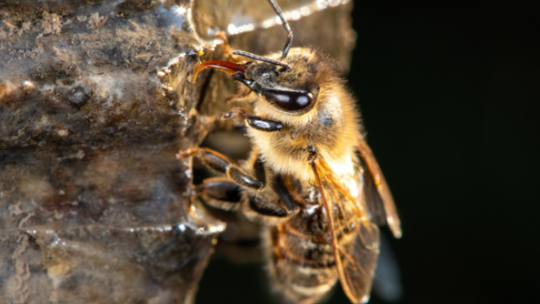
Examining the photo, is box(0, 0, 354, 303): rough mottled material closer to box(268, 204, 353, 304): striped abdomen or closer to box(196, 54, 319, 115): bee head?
box(196, 54, 319, 115): bee head

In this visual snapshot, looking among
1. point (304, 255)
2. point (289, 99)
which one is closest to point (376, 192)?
point (304, 255)

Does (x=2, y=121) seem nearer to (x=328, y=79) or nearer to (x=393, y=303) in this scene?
(x=328, y=79)

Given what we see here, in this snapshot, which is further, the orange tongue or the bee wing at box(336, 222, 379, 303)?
the bee wing at box(336, 222, 379, 303)

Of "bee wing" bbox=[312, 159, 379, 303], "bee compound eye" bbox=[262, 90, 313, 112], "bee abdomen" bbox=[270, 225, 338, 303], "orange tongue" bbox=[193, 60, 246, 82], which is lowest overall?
"bee abdomen" bbox=[270, 225, 338, 303]

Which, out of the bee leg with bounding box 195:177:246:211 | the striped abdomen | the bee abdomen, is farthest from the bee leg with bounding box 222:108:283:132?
the bee abdomen

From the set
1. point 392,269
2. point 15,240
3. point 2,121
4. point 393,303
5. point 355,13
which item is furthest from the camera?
point 355,13

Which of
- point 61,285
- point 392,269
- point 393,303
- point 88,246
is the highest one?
point 88,246

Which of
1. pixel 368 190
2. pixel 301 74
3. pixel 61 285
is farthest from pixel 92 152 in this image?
pixel 368 190

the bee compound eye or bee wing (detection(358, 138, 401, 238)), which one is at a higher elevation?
the bee compound eye
